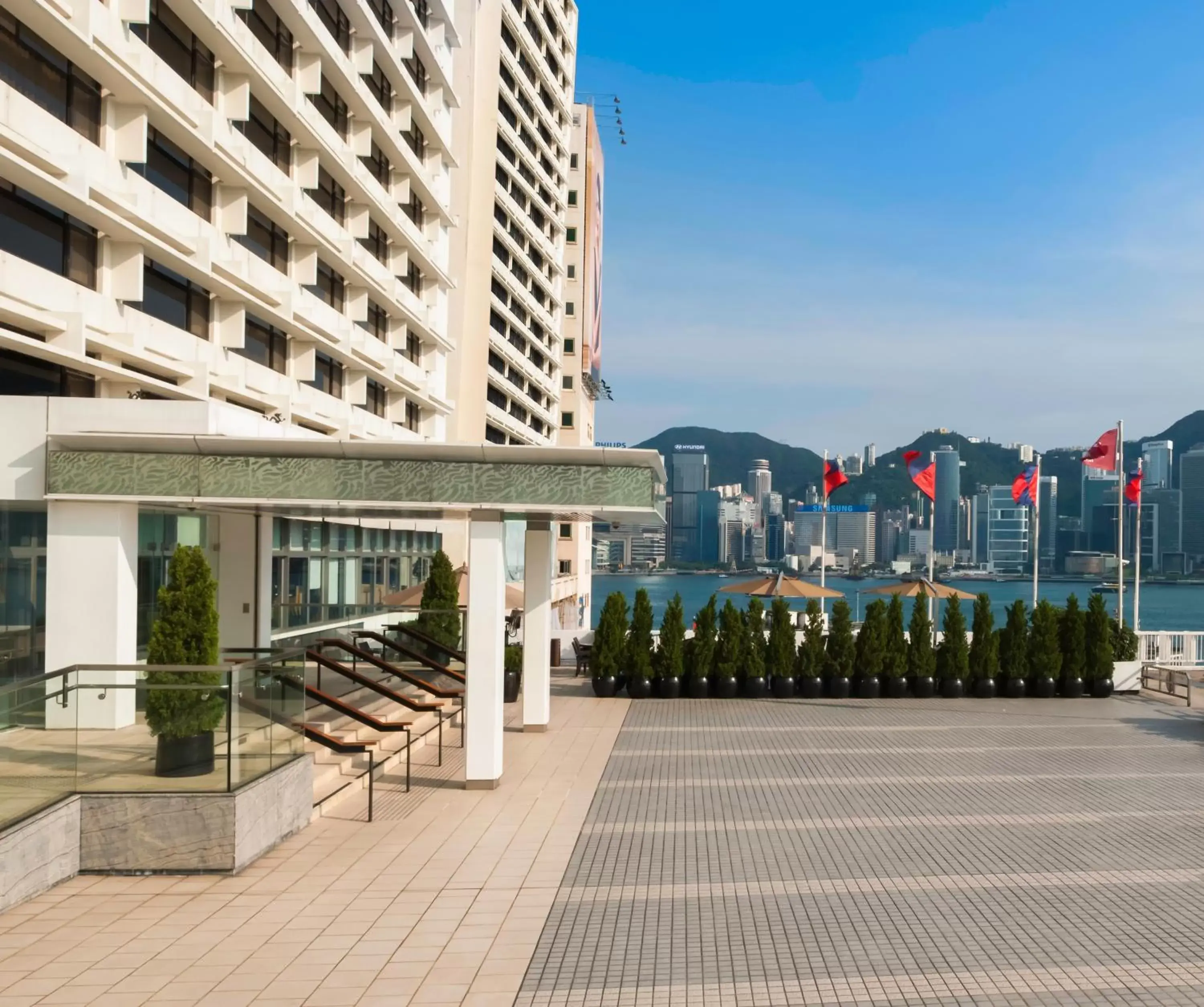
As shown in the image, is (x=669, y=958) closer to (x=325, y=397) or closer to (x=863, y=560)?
(x=325, y=397)

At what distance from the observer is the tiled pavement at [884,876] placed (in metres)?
7.60

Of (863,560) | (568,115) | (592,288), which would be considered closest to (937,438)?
(863,560)

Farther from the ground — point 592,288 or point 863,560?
point 592,288

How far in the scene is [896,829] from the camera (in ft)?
39.8

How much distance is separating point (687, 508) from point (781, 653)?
503ft

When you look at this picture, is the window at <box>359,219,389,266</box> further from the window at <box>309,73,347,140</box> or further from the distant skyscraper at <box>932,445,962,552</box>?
the distant skyscraper at <box>932,445,962,552</box>

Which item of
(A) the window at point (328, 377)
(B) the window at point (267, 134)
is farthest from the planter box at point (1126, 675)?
(B) the window at point (267, 134)

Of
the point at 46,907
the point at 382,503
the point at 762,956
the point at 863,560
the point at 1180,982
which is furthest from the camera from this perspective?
the point at 863,560

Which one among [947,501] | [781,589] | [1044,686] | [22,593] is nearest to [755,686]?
[781,589]

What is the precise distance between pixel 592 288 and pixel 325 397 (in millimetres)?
55114

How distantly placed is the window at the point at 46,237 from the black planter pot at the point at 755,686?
14973 mm

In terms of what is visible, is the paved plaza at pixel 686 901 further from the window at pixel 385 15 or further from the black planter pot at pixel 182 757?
the window at pixel 385 15

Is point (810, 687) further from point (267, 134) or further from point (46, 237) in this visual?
point (267, 134)

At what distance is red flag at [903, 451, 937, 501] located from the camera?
29.0 meters
